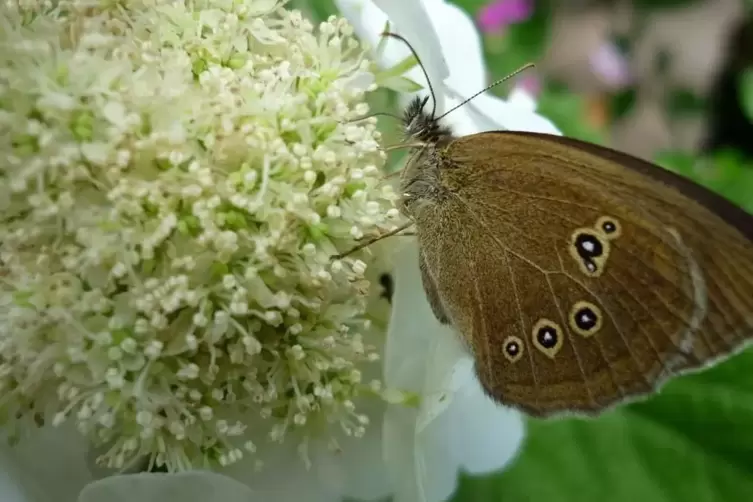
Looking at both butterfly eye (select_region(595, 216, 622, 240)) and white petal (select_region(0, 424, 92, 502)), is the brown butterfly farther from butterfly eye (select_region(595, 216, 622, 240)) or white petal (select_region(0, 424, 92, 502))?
white petal (select_region(0, 424, 92, 502))

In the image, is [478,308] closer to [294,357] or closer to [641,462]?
[294,357]

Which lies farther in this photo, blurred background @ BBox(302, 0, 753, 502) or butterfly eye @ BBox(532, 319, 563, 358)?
blurred background @ BBox(302, 0, 753, 502)

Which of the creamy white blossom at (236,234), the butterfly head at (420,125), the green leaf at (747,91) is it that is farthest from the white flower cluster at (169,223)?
the green leaf at (747,91)

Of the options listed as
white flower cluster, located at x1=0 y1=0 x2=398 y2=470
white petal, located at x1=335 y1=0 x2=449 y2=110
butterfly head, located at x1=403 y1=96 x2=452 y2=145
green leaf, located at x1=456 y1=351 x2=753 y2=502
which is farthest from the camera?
green leaf, located at x1=456 y1=351 x2=753 y2=502

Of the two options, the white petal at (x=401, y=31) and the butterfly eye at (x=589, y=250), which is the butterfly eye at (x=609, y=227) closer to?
the butterfly eye at (x=589, y=250)

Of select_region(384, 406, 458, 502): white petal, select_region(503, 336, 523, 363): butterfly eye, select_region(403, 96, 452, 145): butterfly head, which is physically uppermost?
select_region(403, 96, 452, 145): butterfly head

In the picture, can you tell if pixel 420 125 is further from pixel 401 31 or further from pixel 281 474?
pixel 281 474

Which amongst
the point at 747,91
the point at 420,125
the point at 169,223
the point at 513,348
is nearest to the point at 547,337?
the point at 513,348

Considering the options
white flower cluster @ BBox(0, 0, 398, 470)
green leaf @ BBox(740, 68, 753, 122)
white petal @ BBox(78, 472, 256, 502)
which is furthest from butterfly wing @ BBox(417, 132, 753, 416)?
green leaf @ BBox(740, 68, 753, 122)

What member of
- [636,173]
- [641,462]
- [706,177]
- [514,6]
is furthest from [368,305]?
[514,6]
